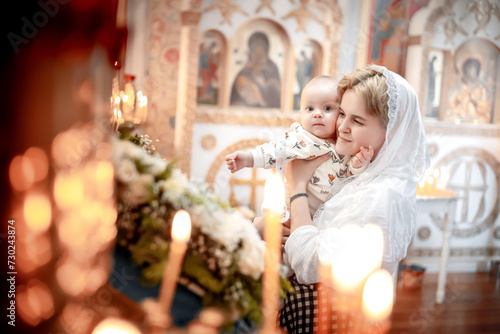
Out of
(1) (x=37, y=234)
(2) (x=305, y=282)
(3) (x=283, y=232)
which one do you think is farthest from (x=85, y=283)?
(3) (x=283, y=232)

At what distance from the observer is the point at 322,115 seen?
164 centimetres

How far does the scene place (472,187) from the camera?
15.4 feet

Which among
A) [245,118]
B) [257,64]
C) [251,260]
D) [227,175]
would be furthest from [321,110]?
[257,64]

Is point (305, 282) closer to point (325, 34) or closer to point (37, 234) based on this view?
point (37, 234)

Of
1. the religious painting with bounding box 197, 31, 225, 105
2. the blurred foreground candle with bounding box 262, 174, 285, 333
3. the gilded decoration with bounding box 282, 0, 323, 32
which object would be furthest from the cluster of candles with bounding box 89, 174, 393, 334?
the gilded decoration with bounding box 282, 0, 323, 32

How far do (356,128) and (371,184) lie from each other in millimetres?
179

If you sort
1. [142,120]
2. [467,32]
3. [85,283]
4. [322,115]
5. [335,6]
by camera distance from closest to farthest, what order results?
[85,283], [142,120], [322,115], [335,6], [467,32]

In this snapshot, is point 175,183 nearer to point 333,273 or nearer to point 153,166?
point 153,166

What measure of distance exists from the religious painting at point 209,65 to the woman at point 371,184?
2.05 m

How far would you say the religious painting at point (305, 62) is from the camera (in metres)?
4.02

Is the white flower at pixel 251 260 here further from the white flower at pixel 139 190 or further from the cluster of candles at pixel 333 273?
the white flower at pixel 139 190

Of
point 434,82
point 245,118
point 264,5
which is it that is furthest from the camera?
point 434,82

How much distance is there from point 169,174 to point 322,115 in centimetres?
76

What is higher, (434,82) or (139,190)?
(434,82)
